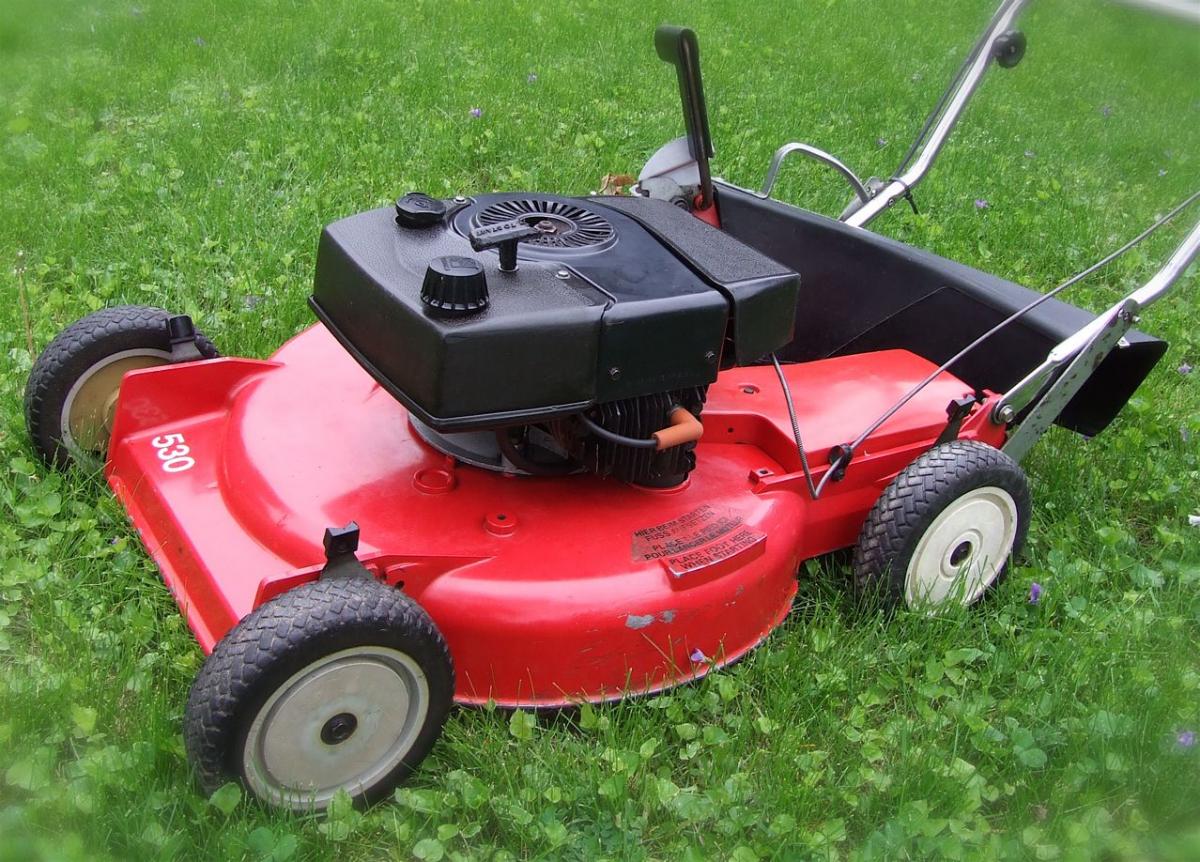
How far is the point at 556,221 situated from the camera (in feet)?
5.42

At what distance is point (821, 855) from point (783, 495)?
1.77ft

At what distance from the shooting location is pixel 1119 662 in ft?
5.74

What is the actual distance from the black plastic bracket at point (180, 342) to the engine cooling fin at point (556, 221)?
0.53m

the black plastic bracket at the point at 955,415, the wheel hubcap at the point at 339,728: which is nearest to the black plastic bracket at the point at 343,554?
the wheel hubcap at the point at 339,728

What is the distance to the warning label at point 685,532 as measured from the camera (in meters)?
1.59

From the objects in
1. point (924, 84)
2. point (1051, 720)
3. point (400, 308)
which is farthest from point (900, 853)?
point (924, 84)

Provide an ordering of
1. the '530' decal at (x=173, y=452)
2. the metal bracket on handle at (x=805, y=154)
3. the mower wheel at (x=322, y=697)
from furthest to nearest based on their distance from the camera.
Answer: the metal bracket on handle at (x=805, y=154), the '530' decal at (x=173, y=452), the mower wheel at (x=322, y=697)

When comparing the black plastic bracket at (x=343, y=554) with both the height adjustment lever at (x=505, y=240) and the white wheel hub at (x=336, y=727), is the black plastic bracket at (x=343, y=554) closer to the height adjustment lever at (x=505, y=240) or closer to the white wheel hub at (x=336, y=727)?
the white wheel hub at (x=336, y=727)

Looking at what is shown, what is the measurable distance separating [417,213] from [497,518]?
16.6 inches

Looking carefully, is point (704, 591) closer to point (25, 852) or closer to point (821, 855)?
point (821, 855)

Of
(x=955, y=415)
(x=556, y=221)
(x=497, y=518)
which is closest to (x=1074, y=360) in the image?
(x=955, y=415)

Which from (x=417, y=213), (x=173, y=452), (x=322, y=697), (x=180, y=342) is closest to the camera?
(x=322, y=697)

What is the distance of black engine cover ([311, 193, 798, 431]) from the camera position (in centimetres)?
138

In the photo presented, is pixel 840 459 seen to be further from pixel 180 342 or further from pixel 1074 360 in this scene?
pixel 180 342
